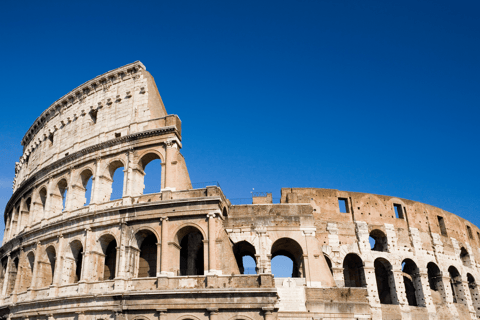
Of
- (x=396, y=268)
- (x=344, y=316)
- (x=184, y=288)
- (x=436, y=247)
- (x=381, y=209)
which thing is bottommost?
(x=344, y=316)

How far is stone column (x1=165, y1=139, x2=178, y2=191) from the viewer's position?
20156mm

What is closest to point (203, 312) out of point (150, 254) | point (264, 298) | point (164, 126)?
point (264, 298)

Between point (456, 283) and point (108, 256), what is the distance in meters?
23.5

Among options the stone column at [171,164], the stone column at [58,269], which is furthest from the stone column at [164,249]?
the stone column at [58,269]

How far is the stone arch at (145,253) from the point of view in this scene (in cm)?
1970

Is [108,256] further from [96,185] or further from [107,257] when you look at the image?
[96,185]

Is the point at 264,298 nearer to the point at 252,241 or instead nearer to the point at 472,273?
the point at 252,241

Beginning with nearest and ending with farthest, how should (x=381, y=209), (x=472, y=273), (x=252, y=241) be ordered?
(x=252, y=241) < (x=381, y=209) < (x=472, y=273)

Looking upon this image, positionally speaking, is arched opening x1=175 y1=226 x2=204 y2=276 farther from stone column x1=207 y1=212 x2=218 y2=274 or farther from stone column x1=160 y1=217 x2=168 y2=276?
stone column x1=207 y1=212 x2=218 y2=274

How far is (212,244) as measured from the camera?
18297mm

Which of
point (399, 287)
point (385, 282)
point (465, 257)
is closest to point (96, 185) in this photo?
point (399, 287)

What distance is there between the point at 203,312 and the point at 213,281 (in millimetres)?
1343

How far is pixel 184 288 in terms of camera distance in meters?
17.6

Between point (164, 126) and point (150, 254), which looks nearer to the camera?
point (150, 254)
